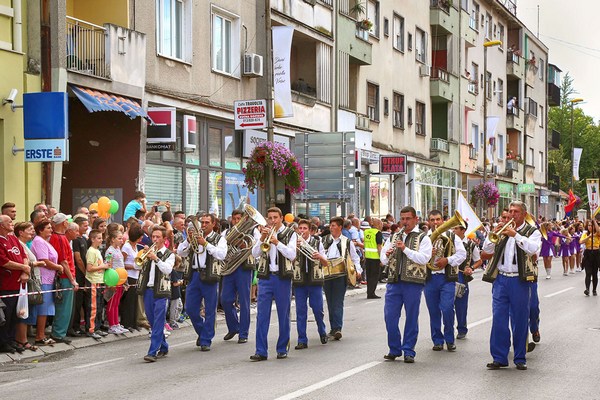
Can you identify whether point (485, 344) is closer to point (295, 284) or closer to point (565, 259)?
point (295, 284)

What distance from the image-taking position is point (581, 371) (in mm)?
11531

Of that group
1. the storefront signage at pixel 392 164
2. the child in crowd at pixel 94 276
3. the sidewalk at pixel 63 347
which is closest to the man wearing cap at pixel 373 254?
the sidewalk at pixel 63 347

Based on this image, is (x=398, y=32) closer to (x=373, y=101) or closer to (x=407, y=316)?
(x=373, y=101)

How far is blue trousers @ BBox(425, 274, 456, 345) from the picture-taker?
13.6 metres

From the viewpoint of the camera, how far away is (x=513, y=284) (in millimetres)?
11867

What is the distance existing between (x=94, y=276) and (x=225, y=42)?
12.3 m

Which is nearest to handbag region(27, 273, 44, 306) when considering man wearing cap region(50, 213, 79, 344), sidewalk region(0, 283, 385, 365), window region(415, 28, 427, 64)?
man wearing cap region(50, 213, 79, 344)

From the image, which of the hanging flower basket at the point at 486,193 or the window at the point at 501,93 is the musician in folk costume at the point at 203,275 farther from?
the window at the point at 501,93

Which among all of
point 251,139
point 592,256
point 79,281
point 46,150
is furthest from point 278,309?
point 251,139

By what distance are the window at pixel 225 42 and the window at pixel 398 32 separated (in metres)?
14.8

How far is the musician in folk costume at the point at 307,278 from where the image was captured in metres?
14.0

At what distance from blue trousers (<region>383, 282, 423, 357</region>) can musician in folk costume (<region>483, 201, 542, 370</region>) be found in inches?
39.0

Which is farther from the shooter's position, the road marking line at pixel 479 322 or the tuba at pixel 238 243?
the road marking line at pixel 479 322

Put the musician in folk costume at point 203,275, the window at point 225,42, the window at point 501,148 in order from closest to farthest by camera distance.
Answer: the musician in folk costume at point 203,275 < the window at point 225,42 < the window at point 501,148
